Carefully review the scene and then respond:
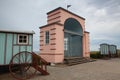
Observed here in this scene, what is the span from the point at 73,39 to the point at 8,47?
41.1 ft

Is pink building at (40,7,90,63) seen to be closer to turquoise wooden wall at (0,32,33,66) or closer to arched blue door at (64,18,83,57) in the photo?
arched blue door at (64,18,83,57)

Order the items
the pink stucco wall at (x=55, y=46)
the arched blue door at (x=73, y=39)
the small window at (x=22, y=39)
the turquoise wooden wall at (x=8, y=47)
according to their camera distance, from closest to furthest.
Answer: the turquoise wooden wall at (x=8, y=47), the small window at (x=22, y=39), the pink stucco wall at (x=55, y=46), the arched blue door at (x=73, y=39)

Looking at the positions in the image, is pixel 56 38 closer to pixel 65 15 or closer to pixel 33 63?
pixel 65 15

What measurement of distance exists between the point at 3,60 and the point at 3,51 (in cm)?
58

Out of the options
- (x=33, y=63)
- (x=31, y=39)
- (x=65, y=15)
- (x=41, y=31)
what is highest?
(x=65, y=15)

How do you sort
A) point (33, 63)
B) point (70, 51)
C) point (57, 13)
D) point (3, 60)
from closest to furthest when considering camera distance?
point (3, 60), point (33, 63), point (57, 13), point (70, 51)

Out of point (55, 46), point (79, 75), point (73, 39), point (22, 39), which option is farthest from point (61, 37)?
point (79, 75)

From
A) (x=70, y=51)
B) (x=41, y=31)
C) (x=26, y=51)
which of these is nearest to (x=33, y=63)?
(x=26, y=51)

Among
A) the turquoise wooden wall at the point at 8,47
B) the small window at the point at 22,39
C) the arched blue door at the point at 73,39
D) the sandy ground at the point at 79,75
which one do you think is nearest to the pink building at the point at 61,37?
the arched blue door at the point at 73,39

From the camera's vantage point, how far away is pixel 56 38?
15.4 meters

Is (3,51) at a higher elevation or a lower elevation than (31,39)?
lower

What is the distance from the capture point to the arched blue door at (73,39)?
19.2m

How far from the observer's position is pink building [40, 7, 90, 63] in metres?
15.5

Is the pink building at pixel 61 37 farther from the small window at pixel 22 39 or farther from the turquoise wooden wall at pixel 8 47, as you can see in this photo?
the turquoise wooden wall at pixel 8 47
